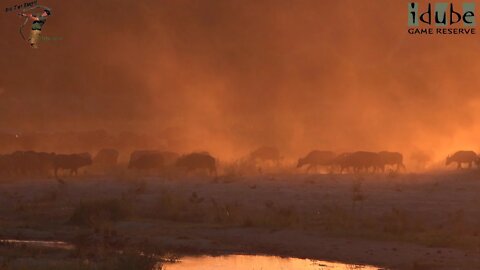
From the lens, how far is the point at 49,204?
2827 centimetres

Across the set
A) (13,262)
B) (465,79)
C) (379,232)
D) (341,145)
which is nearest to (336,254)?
(379,232)

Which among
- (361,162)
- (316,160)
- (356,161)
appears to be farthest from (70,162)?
(361,162)

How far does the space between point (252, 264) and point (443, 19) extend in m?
49.9

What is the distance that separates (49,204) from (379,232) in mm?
10305

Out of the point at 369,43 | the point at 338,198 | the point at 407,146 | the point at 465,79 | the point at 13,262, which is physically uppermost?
the point at 369,43

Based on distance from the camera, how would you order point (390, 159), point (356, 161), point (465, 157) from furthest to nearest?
point (390, 159) → point (356, 161) → point (465, 157)

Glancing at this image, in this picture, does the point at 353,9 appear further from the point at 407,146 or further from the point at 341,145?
the point at 407,146

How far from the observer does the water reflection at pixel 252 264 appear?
19328 mm

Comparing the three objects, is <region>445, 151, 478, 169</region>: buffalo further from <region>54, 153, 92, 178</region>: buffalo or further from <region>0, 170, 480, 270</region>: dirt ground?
<region>54, 153, 92, 178</region>: buffalo

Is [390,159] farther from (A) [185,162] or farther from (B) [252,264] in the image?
(B) [252,264]

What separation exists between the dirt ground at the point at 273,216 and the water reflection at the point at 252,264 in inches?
23.8

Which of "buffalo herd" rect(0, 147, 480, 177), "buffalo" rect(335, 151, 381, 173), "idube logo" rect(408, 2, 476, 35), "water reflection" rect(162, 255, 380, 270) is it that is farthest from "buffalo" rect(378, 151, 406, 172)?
"idube logo" rect(408, 2, 476, 35)

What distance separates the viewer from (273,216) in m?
25.0

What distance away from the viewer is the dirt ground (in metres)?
21.5
